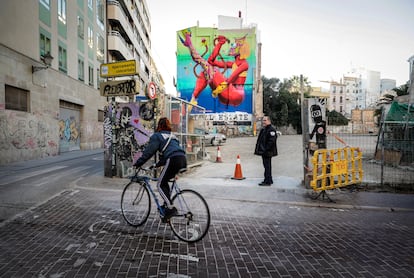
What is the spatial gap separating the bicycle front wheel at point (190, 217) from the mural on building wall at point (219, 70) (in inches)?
1798

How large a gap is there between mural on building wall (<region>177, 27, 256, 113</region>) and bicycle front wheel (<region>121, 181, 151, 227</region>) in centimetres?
4498

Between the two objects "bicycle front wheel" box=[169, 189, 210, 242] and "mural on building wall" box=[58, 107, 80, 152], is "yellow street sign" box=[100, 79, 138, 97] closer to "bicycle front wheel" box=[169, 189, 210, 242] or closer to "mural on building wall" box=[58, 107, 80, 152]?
"bicycle front wheel" box=[169, 189, 210, 242]

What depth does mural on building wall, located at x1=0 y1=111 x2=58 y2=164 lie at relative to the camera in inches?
524

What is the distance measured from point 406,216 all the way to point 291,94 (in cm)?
6012

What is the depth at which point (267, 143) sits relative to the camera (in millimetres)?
8266

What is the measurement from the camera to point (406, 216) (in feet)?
18.7

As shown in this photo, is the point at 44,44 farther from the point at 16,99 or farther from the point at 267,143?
the point at 267,143

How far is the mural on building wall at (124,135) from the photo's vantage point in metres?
9.16

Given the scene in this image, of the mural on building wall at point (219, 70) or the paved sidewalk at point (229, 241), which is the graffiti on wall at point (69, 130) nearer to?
the paved sidewalk at point (229, 241)

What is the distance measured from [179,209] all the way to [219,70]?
4752 centimetres

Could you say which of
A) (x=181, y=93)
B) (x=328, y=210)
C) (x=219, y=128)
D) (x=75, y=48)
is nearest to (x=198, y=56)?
(x=181, y=93)

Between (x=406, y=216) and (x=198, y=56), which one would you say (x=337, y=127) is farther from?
(x=198, y=56)

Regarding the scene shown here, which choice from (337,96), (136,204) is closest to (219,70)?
(136,204)

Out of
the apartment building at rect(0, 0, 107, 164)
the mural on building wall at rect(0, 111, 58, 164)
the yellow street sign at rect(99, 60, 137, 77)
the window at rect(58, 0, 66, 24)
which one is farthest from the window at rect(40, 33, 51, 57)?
the yellow street sign at rect(99, 60, 137, 77)
